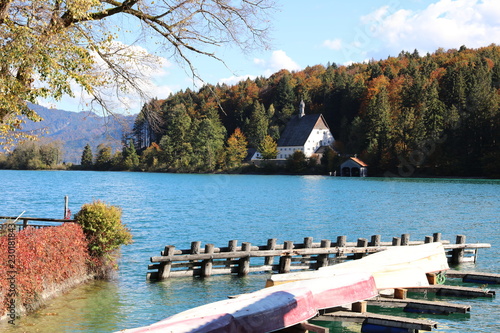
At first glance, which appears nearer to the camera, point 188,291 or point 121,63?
point 121,63

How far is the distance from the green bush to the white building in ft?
477

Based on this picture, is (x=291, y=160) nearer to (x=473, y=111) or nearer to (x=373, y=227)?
(x=473, y=111)

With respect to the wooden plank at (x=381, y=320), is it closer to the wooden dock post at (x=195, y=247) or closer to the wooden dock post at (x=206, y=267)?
the wooden dock post at (x=195, y=247)

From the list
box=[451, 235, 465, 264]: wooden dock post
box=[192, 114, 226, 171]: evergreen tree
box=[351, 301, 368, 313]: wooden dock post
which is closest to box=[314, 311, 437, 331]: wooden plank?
box=[351, 301, 368, 313]: wooden dock post

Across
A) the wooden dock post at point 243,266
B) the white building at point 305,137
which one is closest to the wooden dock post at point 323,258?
the wooden dock post at point 243,266

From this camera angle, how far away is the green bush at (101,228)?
1656 centimetres

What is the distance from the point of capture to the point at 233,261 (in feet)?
65.3

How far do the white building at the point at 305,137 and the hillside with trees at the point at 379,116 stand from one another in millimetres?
4712

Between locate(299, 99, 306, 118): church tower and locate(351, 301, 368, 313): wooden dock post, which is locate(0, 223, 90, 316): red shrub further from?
locate(299, 99, 306, 118): church tower

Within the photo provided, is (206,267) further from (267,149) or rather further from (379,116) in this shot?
(267,149)

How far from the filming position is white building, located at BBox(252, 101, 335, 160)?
6404 inches

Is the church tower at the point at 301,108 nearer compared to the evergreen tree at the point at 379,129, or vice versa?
the evergreen tree at the point at 379,129

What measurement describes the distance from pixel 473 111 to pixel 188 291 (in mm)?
109716

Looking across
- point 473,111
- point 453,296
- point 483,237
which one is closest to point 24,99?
point 453,296
